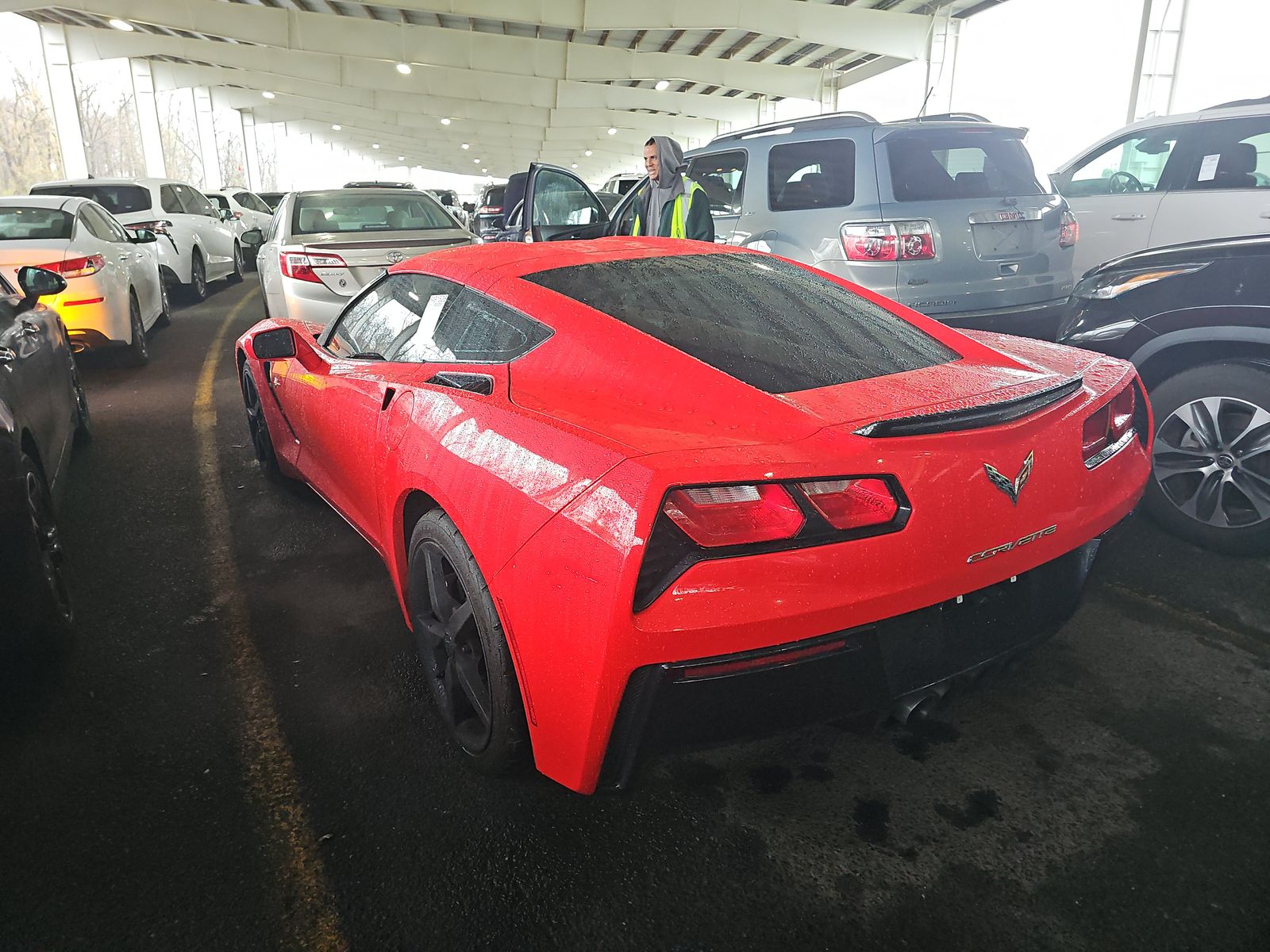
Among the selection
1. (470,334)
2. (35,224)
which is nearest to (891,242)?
(470,334)

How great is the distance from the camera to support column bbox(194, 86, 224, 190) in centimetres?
3142

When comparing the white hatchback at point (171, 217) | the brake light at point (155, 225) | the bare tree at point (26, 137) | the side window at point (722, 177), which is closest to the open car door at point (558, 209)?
the side window at point (722, 177)

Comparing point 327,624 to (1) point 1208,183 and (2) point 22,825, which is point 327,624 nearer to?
(2) point 22,825

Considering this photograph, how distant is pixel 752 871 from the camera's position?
1.91 m

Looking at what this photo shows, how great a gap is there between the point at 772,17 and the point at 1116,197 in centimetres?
1205

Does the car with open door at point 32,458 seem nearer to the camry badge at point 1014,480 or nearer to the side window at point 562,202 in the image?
the camry badge at point 1014,480

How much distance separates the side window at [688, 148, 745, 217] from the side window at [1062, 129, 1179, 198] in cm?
302

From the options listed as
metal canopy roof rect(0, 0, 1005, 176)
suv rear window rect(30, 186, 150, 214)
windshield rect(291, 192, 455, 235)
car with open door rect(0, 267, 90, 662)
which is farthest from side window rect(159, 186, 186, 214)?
car with open door rect(0, 267, 90, 662)

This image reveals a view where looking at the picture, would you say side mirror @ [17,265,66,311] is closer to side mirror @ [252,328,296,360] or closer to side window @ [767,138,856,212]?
side mirror @ [252,328,296,360]

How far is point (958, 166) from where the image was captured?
5.42 meters

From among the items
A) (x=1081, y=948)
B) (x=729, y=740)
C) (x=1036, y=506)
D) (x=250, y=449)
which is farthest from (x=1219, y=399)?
(x=250, y=449)

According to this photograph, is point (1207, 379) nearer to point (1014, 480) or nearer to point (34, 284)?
point (1014, 480)

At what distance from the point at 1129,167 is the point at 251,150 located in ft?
135

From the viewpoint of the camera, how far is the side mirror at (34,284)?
4250 millimetres
